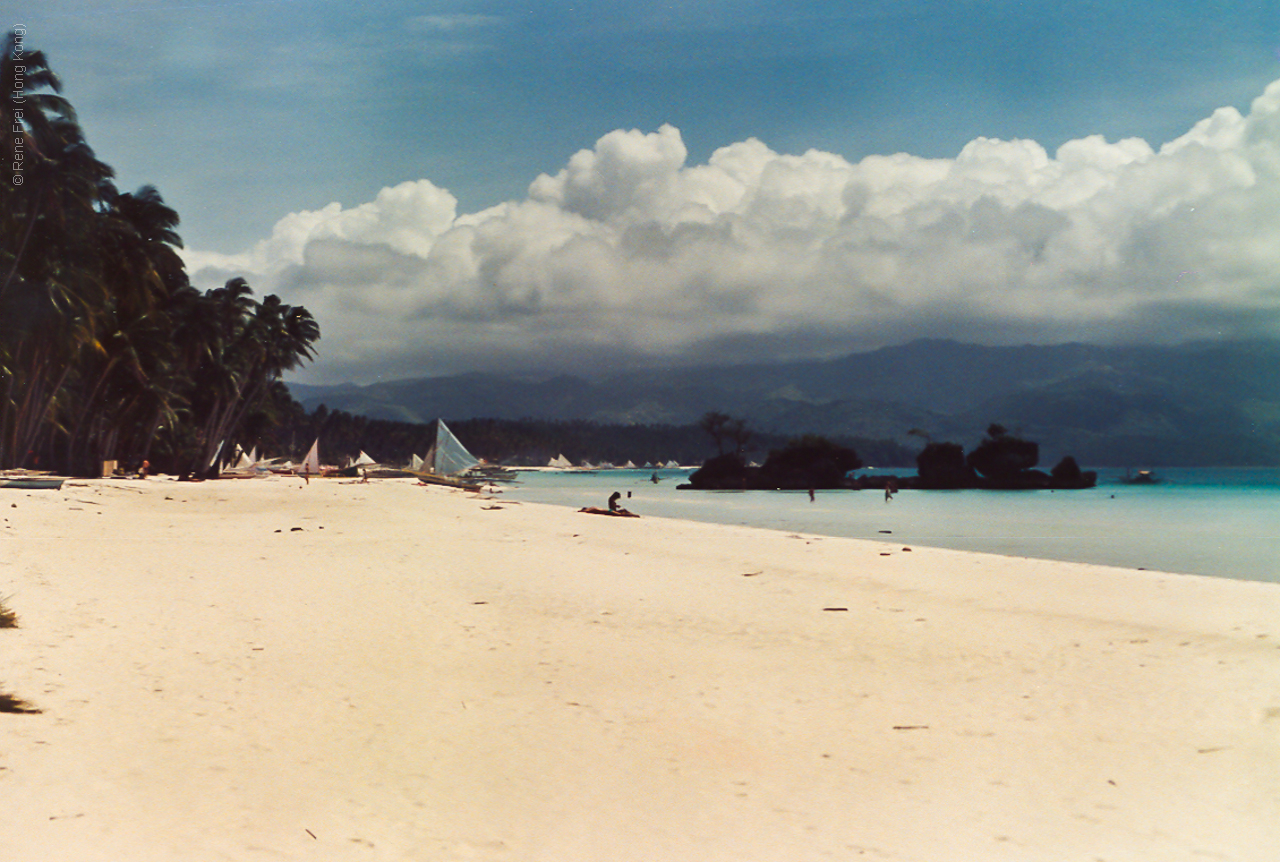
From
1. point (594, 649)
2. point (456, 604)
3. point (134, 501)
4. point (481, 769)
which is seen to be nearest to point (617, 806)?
point (481, 769)

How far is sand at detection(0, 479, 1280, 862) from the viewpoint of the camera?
4.14 meters

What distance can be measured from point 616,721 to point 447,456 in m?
89.4

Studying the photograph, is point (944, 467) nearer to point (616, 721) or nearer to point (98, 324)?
point (98, 324)

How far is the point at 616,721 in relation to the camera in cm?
594

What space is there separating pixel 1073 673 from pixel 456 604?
6704 mm

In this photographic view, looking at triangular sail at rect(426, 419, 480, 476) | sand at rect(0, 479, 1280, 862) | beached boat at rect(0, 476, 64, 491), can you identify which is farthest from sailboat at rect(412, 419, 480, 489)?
sand at rect(0, 479, 1280, 862)

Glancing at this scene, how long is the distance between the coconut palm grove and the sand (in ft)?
20.9

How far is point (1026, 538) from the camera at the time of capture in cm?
3272

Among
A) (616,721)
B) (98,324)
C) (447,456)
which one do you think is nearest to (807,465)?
(447,456)

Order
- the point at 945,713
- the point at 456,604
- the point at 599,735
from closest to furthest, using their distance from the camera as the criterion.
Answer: the point at 599,735 < the point at 945,713 < the point at 456,604

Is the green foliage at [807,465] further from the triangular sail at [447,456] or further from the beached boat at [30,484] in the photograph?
the beached boat at [30,484]

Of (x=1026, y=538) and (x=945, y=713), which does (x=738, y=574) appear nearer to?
(x=945, y=713)

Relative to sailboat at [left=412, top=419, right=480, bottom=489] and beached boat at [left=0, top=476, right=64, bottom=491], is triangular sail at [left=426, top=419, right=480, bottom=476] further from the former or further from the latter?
beached boat at [left=0, top=476, right=64, bottom=491]


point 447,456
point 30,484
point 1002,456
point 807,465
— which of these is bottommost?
point 30,484
